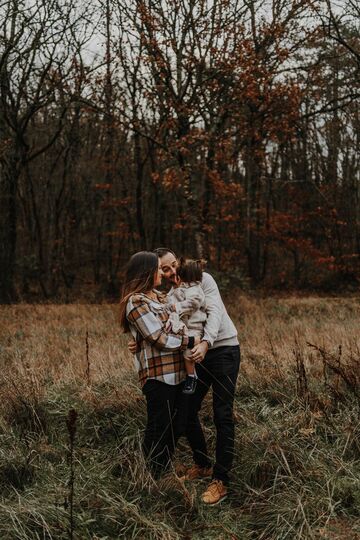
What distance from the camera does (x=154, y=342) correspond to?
359 centimetres

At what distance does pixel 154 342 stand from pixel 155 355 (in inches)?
4.9

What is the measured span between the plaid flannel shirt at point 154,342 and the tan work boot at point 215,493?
0.75m

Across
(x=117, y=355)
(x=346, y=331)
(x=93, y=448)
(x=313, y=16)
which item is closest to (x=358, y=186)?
(x=313, y=16)

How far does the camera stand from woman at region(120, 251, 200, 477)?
142 inches

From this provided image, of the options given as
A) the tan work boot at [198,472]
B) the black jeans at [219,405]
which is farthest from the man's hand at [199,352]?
the tan work boot at [198,472]

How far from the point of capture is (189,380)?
12.0 ft

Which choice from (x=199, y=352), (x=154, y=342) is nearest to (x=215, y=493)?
(x=199, y=352)

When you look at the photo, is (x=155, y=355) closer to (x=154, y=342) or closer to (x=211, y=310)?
(x=154, y=342)

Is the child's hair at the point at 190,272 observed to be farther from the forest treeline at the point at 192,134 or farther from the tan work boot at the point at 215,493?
the forest treeline at the point at 192,134

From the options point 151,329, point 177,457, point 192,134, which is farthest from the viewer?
point 192,134

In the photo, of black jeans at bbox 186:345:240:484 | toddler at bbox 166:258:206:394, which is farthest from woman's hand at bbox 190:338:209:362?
black jeans at bbox 186:345:240:484

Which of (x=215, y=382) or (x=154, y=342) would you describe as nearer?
(x=154, y=342)

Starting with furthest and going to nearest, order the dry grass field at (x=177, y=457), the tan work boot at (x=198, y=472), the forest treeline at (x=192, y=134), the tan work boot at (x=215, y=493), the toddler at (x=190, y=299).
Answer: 1. the forest treeline at (x=192, y=134)
2. the tan work boot at (x=198, y=472)
3. the toddler at (x=190, y=299)
4. the tan work boot at (x=215, y=493)
5. the dry grass field at (x=177, y=457)

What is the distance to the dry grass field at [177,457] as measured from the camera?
10.5 ft
